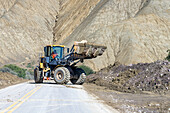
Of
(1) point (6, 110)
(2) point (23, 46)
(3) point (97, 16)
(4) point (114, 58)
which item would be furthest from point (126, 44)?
(1) point (6, 110)

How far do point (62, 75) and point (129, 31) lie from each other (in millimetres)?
46952

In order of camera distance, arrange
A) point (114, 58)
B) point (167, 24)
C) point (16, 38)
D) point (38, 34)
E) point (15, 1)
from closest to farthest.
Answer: point (114, 58)
point (167, 24)
point (16, 38)
point (38, 34)
point (15, 1)

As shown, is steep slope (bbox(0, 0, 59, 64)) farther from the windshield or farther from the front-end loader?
the windshield

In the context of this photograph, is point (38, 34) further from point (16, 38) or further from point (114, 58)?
point (114, 58)

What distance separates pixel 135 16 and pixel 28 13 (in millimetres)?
39532

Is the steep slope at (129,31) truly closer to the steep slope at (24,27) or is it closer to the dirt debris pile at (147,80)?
the steep slope at (24,27)

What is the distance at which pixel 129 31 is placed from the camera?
229 feet

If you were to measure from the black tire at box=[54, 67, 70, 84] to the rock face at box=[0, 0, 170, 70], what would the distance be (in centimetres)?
3697

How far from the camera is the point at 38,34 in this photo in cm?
9406

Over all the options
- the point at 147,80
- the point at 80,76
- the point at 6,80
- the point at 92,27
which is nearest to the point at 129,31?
the point at 92,27

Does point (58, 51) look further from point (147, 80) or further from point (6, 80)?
point (147, 80)

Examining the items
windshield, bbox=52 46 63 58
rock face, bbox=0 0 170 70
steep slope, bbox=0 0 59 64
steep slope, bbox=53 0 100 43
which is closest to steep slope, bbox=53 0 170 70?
rock face, bbox=0 0 170 70

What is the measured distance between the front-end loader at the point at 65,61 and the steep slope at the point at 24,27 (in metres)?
53.9

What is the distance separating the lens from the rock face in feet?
219
